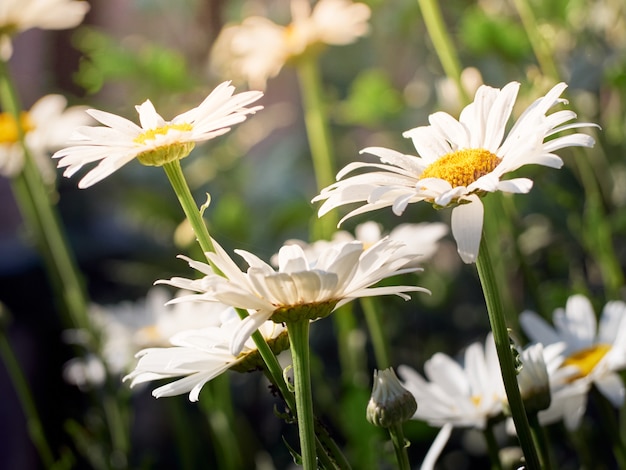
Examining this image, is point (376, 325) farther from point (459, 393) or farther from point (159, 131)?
point (159, 131)

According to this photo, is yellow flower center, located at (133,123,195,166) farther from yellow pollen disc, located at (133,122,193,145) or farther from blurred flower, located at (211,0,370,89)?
blurred flower, located at (211,0,370,89)

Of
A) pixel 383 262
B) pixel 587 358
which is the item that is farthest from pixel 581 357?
pixel 383 262

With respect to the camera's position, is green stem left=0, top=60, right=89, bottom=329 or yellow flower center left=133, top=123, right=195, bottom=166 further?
green stem left=0, top=60, right=89, bottom=329

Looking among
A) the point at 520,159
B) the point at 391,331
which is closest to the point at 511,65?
the point at 391,331

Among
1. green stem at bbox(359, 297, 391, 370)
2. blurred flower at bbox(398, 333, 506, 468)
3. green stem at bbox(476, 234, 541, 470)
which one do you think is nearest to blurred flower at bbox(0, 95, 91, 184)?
green stem at bbox(359, 297, 391, 370)

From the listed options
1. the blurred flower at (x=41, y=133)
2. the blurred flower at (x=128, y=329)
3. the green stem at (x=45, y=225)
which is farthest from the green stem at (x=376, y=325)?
the blurred flower at (x=41, y=133)
